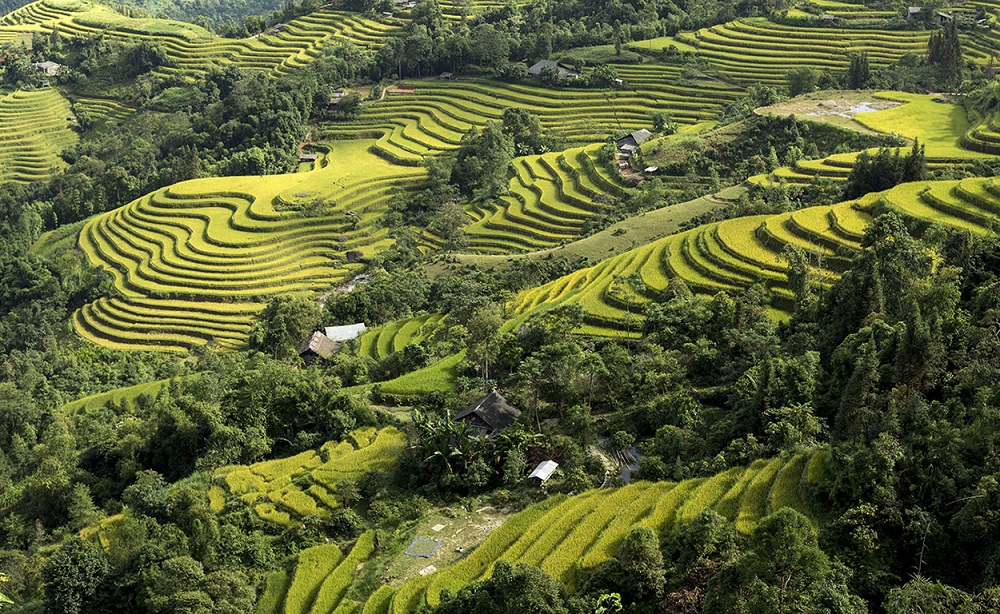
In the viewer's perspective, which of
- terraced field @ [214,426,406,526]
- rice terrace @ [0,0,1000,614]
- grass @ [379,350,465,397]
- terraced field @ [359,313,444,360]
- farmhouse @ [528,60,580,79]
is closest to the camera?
rice terrace @ [0,0,1000,614]

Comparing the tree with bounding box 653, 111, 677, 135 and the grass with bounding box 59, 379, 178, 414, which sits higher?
→ the tree with bounding box 653, 111, 677, 135

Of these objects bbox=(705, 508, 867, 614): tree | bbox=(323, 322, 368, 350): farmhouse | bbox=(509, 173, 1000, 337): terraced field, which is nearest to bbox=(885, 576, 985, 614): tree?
bbox=(705, 508, 867, 614): tree

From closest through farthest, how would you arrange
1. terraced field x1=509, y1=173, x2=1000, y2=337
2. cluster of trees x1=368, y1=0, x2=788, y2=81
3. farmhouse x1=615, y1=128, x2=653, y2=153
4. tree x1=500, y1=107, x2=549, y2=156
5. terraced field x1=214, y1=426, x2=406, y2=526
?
terraced field x1=214, y1=426, x2=406, y2=526 < terraced field x1=509, y1=173, x2=1000, y2=337 < farmhouse x1=615, y1=128, x2=653, y2=153 < tree x1=500, y1=107, x2=549, y2=156 < cluster of trees x1=368, y1=0, x2=788, y2=81

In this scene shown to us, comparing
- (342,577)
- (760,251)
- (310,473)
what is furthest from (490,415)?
(760,251)

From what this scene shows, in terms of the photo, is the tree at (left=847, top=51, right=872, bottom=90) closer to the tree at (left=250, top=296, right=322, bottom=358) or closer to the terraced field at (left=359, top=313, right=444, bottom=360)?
the terraced field at (left=359, top=313, right=444, bottom=360)

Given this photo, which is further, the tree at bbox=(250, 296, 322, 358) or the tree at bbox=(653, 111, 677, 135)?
the tree at bbox=(653, 111, 677, 135)

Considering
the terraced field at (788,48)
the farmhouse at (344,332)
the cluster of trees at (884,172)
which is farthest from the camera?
the terraced field at (788,48)

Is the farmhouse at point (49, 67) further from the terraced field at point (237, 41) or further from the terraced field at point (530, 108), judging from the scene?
the terraced field at point (530, 108)

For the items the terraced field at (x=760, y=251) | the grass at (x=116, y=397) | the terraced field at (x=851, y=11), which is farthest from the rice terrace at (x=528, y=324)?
the terraced field at (x=851, y=11)

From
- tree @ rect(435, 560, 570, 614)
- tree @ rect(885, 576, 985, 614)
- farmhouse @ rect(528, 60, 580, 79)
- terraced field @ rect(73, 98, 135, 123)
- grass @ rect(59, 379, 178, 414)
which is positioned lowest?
grass @ rect(59, 379, 178, 414)

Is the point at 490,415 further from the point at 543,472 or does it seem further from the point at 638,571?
the point at 638,571
